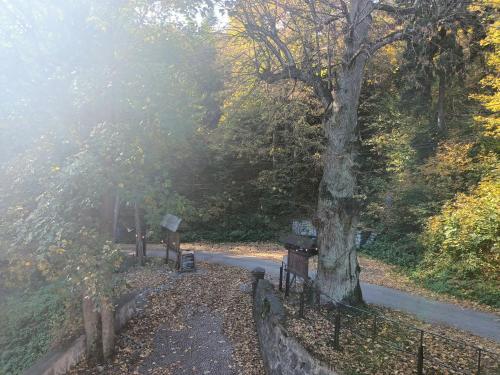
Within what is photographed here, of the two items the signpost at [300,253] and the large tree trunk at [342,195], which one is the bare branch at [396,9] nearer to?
the large tree trunk at [342,195]

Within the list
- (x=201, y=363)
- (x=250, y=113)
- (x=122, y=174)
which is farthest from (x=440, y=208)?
(x=122, y=174)

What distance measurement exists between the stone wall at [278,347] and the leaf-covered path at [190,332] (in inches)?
19.1

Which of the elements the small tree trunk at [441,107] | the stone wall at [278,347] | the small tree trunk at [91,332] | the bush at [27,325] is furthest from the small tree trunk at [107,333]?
the small tree trunk at [441,107]

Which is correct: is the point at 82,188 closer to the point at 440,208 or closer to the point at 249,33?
the point at 249,33

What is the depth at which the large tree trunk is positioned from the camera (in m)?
9.33

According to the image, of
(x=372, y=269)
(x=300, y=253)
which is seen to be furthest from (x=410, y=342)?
(x=372, y=269)

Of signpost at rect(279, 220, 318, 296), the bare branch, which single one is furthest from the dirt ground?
the bare branch

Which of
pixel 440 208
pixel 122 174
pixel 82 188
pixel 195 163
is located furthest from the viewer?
pixel 195 163

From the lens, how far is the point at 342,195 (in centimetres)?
932

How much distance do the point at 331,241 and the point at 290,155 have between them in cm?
1539

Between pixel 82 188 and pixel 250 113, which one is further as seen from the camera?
pixel 250 113

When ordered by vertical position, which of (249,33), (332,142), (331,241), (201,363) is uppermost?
(249,33)

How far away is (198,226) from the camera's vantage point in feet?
82.3

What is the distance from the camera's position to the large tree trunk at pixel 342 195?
9.33 meters
